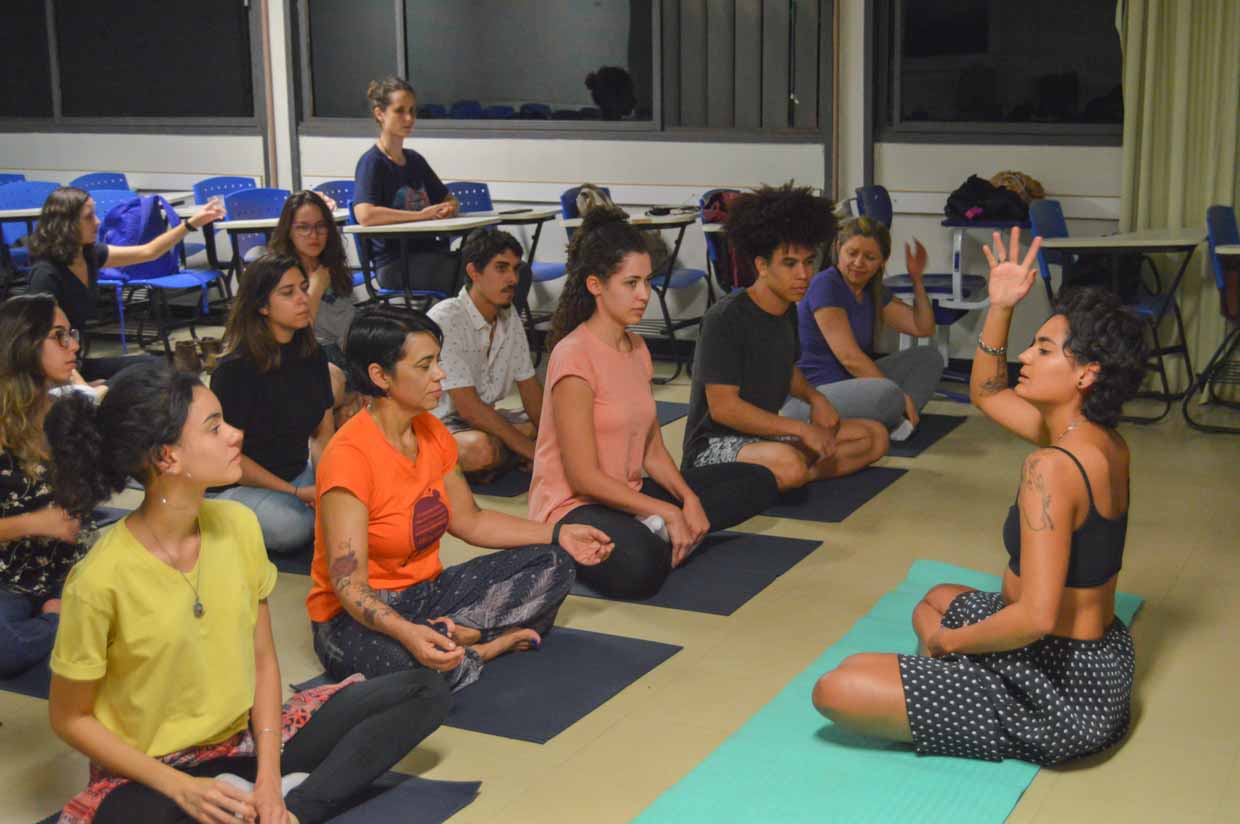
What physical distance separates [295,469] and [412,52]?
15.8 feet

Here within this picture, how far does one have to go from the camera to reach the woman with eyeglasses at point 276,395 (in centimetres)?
403

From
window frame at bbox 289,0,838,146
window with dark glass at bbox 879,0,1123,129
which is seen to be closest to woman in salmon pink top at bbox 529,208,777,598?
window frame at bbox 289,0,838,146

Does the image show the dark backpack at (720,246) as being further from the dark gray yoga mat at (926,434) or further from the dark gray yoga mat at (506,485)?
the dark gray yoga mat at (506,485)

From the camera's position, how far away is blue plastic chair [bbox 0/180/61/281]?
737 cm

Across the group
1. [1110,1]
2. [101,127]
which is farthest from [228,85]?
[1110,1]

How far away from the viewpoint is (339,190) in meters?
7.76

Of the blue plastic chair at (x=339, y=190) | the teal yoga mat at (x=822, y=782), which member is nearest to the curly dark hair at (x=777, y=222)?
the teal yoga mat at (x=822, y=782)

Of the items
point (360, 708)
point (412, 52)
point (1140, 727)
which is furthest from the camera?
point (412, 52)

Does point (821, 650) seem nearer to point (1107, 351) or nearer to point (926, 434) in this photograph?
point (1107, 351)

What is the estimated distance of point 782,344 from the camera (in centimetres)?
456

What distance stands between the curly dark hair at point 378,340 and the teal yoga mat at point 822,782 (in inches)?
43.4

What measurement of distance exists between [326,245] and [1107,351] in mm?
3446

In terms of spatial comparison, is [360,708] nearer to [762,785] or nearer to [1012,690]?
[762,785]

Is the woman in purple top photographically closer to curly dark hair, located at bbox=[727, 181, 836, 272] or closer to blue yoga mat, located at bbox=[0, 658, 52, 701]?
curly dark hair, located at bbox=[727, 181, 836, 272]
